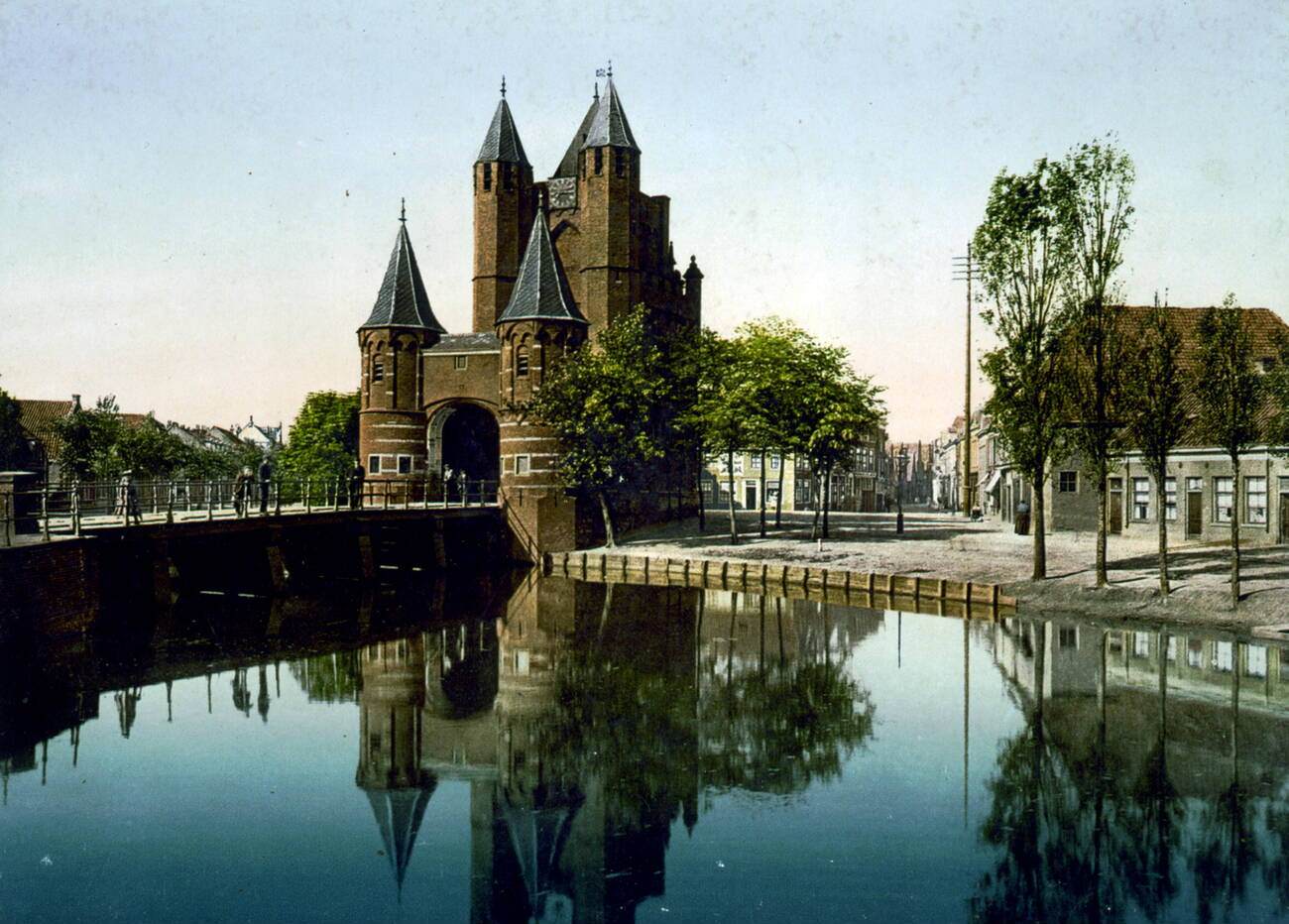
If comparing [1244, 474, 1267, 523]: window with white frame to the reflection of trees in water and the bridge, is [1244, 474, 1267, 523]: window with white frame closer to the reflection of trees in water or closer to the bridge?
the reflection of trees in water

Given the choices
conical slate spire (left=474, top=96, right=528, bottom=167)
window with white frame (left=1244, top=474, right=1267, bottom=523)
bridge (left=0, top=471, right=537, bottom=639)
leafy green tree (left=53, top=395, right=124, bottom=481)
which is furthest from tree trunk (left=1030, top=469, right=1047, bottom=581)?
leafy green tree (left=53, top=395, right=124, bottom=481)

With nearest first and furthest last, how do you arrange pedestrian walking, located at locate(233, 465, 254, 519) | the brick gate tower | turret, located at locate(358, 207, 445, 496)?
A: pedestrian walking, located at locate(233, 465, 254, 519) → the brick gate tower → turret, located at locate(358, 207, 445, 496)

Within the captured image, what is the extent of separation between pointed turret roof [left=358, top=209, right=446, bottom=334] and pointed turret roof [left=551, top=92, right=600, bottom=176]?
32.2ft

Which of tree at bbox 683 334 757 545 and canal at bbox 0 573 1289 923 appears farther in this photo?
tree at bbox 683 334 757 545

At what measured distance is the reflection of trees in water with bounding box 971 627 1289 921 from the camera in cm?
861

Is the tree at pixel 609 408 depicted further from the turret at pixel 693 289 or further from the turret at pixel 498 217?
the turret at pixel 693 289

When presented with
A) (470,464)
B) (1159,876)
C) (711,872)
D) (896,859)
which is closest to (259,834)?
(711,872)

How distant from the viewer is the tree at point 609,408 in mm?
39250

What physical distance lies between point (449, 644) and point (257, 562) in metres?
12.6

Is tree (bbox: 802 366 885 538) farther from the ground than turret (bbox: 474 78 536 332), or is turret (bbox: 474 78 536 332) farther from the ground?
turret (bbox: 474 78 536 332)

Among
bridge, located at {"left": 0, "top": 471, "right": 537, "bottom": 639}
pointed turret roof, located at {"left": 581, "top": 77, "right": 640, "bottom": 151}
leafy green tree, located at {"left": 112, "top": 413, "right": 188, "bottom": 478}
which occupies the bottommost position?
bridge, located at {"left": 0, "top": 471, "right": 537, "bottom": 639}

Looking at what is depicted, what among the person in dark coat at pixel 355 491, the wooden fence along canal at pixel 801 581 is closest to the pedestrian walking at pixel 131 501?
the person in dark coat at pixel 355 491

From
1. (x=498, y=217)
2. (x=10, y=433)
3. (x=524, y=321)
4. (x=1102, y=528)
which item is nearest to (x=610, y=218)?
(x=498, y=217)

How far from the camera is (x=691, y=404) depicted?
41.8 meters
